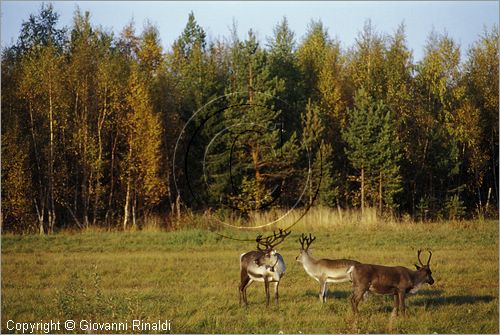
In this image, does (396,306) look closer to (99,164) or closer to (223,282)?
(223,282)

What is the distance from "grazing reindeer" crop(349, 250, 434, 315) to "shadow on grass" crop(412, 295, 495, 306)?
144cm

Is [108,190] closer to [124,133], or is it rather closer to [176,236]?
[124,133]

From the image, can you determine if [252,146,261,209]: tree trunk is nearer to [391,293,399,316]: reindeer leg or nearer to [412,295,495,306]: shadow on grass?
[412,295,495,306]: shadow on grass

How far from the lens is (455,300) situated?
49.6ft

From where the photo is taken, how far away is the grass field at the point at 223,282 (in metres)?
13.0

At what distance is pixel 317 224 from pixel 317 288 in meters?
14.1

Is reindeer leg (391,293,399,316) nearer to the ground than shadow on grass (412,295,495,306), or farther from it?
farther from it

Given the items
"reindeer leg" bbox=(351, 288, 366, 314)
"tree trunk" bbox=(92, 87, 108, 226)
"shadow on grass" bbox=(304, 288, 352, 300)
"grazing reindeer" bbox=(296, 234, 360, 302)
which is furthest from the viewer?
"tree trunk" bbox=(92, 87, 108, 226)

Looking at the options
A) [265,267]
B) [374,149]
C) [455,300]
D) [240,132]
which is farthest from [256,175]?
[265,267]

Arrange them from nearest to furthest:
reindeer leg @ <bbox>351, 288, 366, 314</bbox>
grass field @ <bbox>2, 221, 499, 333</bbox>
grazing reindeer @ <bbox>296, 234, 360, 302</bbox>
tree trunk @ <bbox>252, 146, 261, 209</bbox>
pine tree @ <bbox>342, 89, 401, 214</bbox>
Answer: reindeer leg @ <bbox>351, 288, 366, 314</bbox> → grass field @ <bbox>2, 221, 499, 333</bbox> → grazing reindeer @ <bbox>296, 234, 360, 302</bbox> → tree trunk @ <bbox>252, 146, 261, 209</bbox> → pine tree @ <bbox>342, 89, 401, 214</bbox>

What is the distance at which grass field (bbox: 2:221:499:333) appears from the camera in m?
13.0

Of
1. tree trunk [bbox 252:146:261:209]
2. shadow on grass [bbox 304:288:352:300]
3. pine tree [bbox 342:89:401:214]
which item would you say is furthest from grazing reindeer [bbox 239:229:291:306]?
pine tree [bbox 342:89:401:214]

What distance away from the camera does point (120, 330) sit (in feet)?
40.4

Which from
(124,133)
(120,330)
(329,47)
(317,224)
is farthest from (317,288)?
(329,47)
